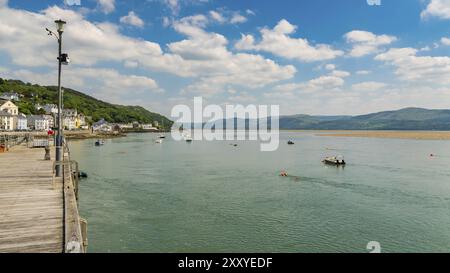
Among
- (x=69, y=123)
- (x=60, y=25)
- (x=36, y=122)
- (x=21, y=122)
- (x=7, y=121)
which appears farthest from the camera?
(x=69, y=123)

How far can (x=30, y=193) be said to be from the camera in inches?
556

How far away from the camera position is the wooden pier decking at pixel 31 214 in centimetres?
863

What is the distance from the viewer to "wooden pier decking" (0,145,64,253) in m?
8.63

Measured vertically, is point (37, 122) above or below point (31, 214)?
above

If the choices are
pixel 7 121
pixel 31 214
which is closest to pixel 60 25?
pixel 31 214

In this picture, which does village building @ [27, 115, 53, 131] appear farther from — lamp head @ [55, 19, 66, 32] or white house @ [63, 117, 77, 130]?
lamp head @ [55, 19, 66, 32]

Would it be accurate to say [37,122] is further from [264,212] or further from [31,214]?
[31,214]

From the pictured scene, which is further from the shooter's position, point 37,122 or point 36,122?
point 37,122

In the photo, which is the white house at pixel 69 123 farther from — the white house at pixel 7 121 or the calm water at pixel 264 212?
the calm water at pixel 264 212

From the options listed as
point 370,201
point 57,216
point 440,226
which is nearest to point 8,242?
point 57,216

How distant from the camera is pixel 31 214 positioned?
1106cm

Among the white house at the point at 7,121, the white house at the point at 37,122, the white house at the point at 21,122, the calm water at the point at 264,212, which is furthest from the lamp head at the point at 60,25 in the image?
the white house at the point at 37,122

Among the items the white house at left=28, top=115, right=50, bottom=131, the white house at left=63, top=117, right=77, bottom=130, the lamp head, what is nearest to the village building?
the white house at left=28, top=115, right=50, bottom=131
